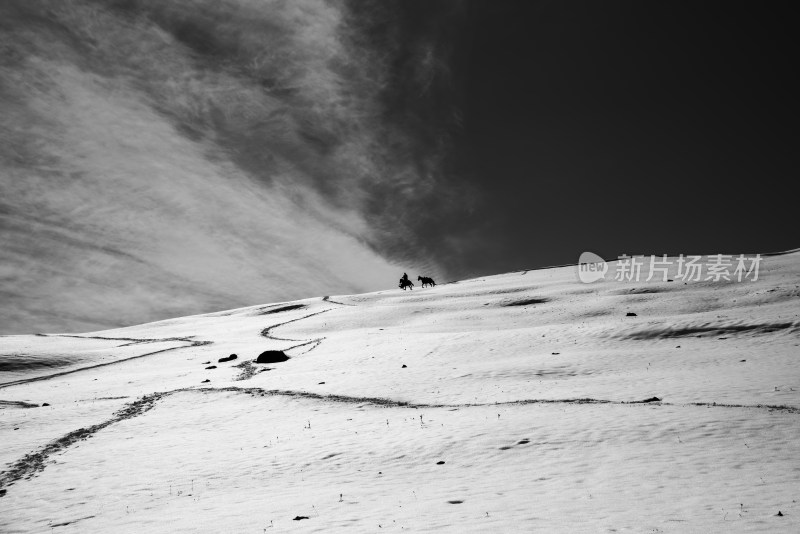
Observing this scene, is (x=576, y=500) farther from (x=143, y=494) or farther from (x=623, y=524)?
(x=143, y=494)

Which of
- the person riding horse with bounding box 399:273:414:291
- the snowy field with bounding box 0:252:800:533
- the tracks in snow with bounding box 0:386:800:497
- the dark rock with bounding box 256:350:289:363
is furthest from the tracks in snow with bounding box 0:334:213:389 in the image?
the person riding horse with bounding box 399:273:414:291

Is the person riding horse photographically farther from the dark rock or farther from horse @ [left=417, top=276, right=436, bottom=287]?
the dark rock

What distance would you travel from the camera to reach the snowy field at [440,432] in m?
12.8

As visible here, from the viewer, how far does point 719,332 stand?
34406mm

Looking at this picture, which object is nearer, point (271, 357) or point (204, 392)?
point (204, 392)

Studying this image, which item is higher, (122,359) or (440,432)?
(122,359)

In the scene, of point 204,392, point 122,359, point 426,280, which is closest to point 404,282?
point 426,280

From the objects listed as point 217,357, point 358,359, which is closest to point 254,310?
point 217,357

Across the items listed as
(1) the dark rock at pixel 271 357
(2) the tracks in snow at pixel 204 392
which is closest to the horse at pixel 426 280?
(1) the dark rock at pixel 271 357

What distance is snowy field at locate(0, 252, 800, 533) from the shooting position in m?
12.8

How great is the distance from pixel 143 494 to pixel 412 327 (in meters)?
37.7

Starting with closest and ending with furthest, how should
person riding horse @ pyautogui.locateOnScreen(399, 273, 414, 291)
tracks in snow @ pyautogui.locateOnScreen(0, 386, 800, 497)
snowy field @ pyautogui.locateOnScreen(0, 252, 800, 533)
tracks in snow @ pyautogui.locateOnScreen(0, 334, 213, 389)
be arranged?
1. snowy field @ pyautogui.locateOnScreen(0, 252, 800, 533)
2. tracks in snow @ pyautogui.locateOnScreen(0, 386, 800, 497)
3. tracks in snow @ pyautogui.locateOnScreen(0, 334, 213, 389)
4. person riding horse @ pyautogui.locateOnScreen(399, 273, 414, 291)

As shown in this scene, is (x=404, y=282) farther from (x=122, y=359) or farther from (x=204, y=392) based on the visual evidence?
(x=204, y=392)

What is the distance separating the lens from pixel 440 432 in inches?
773
